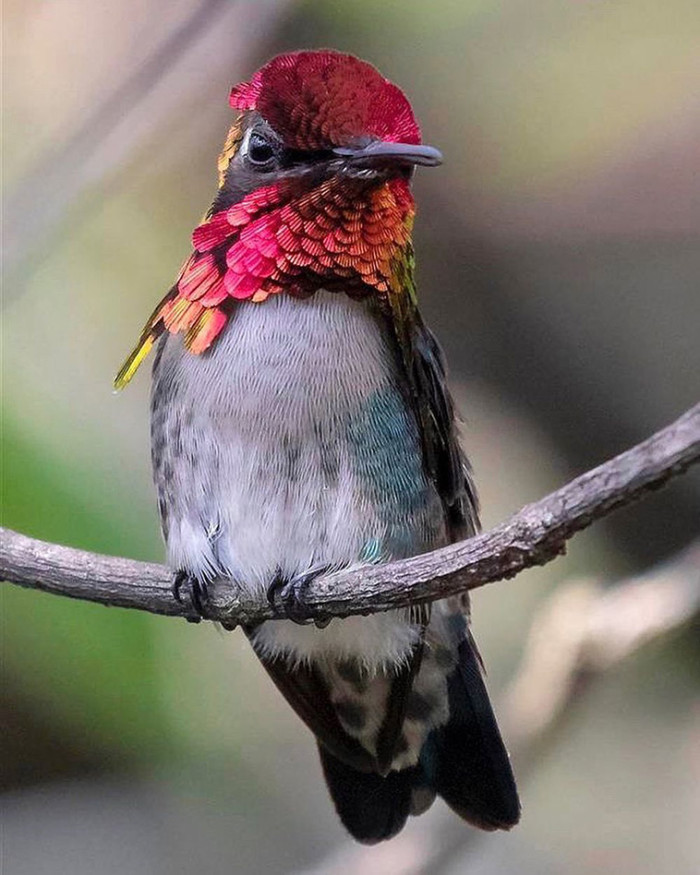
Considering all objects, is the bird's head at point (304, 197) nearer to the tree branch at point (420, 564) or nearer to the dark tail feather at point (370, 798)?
the tree branch at point (420, 564)

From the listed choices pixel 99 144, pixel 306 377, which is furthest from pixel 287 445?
pixel 99 144

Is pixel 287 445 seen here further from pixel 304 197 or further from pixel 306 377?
pixel 304 197

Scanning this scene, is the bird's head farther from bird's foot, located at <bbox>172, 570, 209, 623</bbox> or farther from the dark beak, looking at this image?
bird's foot, located at <bbox>172, 570, 209, 623</bbox>

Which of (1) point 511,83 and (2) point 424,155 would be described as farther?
(1) point 511,83

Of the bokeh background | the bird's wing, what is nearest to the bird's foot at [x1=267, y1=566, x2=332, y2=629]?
the bird's wing

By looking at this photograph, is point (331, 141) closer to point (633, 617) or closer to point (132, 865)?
point (633, 617)

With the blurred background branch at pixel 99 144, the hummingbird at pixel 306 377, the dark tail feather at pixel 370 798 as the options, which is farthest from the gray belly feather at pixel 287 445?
the dark tail feather at pixel 370 798

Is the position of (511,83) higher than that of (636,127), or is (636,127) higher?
(511,83)

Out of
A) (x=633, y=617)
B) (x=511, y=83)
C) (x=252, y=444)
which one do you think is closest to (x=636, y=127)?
(x=511, y=83)
